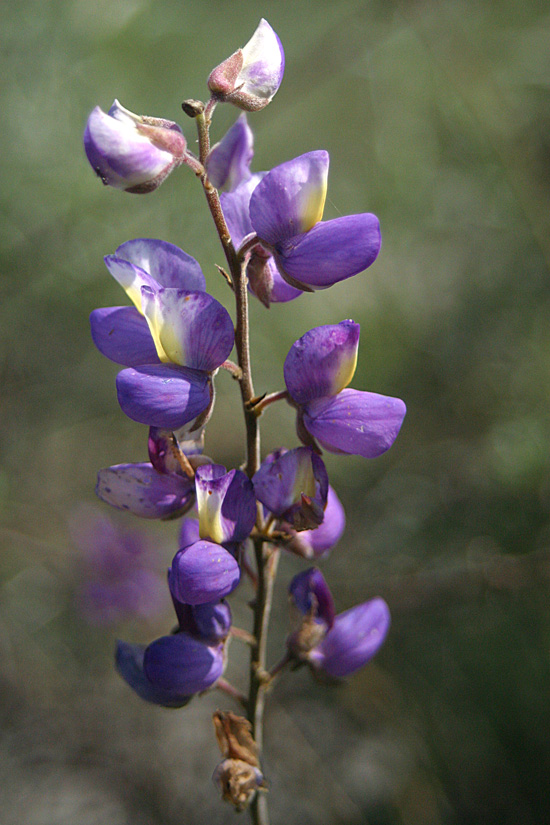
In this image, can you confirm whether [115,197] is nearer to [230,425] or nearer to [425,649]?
[230,425]

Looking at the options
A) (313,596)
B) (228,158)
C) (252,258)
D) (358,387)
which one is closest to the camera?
(228,158)

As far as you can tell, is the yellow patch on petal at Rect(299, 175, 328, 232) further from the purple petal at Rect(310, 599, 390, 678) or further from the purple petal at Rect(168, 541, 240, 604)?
the purple petal at Rect(310, 599, 390, 678)

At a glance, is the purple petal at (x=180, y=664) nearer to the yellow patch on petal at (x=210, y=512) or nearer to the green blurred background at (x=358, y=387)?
the yellow patch on petal at (x=210, y=512)

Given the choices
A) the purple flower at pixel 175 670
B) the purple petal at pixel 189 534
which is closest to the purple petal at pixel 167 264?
the purple petal at pixel 189 534

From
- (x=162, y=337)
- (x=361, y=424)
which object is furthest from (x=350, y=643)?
(x=162, y=337)

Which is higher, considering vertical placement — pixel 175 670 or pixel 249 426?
pixel 249 426

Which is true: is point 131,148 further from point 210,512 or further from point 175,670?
point 175,670

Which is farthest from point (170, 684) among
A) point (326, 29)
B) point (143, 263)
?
point (326, 29)
